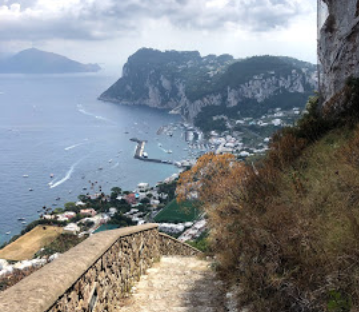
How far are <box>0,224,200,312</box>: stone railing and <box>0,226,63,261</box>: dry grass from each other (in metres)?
32.6

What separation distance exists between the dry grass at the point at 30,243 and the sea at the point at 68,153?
28.1ft

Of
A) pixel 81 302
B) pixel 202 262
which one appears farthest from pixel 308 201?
pixel 202 262

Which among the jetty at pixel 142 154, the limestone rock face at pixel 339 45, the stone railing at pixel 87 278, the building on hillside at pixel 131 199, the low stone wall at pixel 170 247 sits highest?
the limestone rock face at pixel 339 45

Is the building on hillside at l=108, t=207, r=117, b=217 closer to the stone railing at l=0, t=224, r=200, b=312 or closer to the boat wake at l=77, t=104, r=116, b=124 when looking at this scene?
the stone railing at l=0, t=224, r=200, b=312

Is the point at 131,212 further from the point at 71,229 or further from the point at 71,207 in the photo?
the point at 71,229

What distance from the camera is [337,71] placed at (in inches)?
400

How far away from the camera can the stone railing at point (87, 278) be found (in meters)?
2.46

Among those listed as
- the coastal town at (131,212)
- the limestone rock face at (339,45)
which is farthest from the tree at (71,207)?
the limestone rock face at (339,45)

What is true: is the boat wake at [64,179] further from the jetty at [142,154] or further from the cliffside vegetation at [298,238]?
the cliffside vegetation at [298,238]

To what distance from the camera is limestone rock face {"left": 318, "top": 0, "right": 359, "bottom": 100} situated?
9.74m

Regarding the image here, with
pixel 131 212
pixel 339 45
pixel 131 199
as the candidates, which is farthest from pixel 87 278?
pixel 131 199

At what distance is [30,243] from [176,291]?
3779 centimetres

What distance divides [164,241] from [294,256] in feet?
16.8

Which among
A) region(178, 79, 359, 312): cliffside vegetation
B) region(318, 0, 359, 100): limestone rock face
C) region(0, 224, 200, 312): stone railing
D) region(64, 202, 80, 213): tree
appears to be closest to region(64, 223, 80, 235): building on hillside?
region(64, 202, 80, 213): tree
